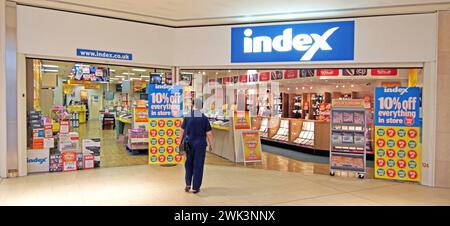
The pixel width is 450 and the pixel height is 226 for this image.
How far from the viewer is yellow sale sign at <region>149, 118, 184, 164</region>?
734 centimetres

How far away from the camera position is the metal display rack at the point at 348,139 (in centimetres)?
674

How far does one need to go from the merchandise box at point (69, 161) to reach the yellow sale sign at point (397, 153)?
627cm

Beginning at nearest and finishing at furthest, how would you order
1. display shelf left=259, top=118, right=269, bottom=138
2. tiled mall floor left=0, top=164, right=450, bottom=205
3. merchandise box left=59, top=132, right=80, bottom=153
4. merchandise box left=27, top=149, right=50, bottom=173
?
1. tiled mall floor left=0, top=164, right=450, bottom=205
2. merchandise box left=27, top=149, right=50, bottom=173
3. merchandise box left=59, top=132, right=80, bottom=153
4. display shelf left=259, top=118, right=269, bottom=138

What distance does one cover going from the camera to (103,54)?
7.00m

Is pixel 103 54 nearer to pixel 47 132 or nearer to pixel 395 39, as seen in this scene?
pixel 47 132

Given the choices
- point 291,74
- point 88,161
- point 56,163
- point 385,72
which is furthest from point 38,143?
point 385,72

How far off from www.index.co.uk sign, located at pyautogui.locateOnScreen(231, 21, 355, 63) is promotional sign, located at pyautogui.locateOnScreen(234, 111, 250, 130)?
5.89ft

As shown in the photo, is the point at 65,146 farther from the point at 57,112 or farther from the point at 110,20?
the point at 57,112

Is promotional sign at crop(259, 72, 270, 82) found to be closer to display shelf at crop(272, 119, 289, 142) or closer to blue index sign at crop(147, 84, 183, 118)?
display shelf at crop(272, 119, 289, 142)

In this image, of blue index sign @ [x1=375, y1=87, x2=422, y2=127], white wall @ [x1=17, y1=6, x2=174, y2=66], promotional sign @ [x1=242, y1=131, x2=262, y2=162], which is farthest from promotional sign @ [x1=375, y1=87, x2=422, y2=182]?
white wall @ [x1=17, y1=6, x2=174, y2=66]

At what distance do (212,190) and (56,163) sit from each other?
11.7 ft

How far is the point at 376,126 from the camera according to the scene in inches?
260

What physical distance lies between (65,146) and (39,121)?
74cm

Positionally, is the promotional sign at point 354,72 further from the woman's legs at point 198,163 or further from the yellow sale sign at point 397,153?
the woman's legs at point 198,163
